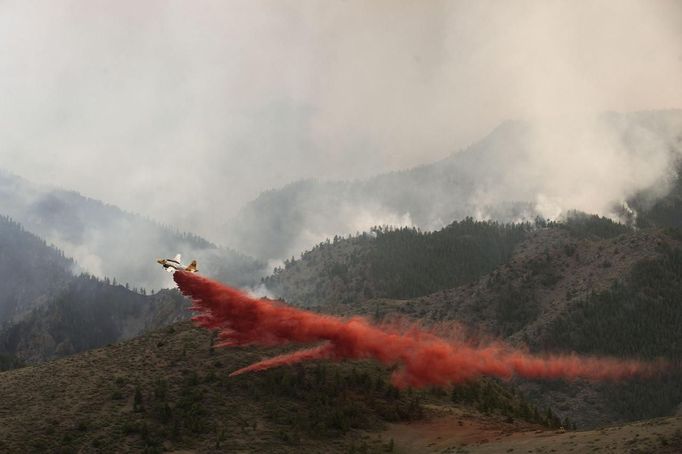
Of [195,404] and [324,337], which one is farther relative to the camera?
[324,337]

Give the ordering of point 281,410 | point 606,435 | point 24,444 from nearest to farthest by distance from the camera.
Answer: point 606,435
point 24,444
point 281,410

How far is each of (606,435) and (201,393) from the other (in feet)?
170

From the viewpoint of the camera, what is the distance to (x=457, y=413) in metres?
97.4

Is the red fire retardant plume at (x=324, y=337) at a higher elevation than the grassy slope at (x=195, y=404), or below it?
higher

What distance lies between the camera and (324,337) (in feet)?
334

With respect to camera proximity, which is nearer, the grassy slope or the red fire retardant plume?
the grassy slope

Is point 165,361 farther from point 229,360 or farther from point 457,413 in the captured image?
point 457,413

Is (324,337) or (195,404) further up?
(324,337)

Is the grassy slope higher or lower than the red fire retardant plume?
lower

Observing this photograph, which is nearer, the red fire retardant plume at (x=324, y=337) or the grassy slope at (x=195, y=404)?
the grassy slope at (x=195, y=404)

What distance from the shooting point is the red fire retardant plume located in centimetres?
10038

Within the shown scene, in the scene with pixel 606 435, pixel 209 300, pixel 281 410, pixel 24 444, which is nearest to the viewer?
pixel 606 435

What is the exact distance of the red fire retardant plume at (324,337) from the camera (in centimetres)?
10038

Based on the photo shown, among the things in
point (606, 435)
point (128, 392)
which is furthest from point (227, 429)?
point (606, 435)
